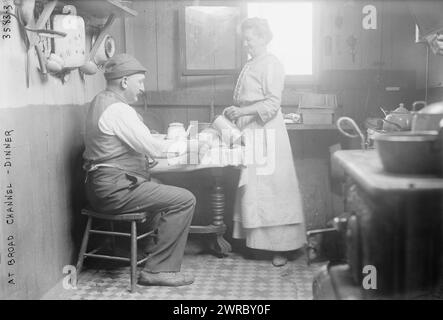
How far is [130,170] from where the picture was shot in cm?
362

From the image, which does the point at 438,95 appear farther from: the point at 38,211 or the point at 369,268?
the point at 38,211

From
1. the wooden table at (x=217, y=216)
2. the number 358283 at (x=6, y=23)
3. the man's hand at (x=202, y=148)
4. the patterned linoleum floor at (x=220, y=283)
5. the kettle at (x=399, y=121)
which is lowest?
the patterned linoleum floor at (x=220, y=283)

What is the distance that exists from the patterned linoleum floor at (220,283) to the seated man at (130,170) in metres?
0.15

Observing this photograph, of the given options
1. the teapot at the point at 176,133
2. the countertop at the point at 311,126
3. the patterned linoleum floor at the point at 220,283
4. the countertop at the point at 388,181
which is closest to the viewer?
the countertop at the point at 388,181

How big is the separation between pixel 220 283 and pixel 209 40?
7.33 feet

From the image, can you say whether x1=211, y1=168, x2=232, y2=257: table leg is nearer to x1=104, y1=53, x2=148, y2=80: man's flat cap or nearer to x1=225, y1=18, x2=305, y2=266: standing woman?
x1=225, y1=18, x2=305, y2=266: standing woman

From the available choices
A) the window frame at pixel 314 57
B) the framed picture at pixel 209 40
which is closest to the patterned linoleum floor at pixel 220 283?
the window frame at pixel 314 57

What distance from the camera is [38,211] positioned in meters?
3.31

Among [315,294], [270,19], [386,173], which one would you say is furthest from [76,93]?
[386,173]

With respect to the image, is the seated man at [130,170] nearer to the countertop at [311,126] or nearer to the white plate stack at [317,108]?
the countertop at [311,126]

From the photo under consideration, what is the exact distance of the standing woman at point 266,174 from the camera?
13.6ft

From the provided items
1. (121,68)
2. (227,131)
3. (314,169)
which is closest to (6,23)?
(121,68)

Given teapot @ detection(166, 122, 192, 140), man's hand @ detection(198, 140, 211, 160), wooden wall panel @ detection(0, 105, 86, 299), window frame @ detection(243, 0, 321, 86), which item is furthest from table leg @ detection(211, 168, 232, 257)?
window frame @ detection(243, 0, 321, 86)

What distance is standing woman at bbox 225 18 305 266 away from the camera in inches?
163
